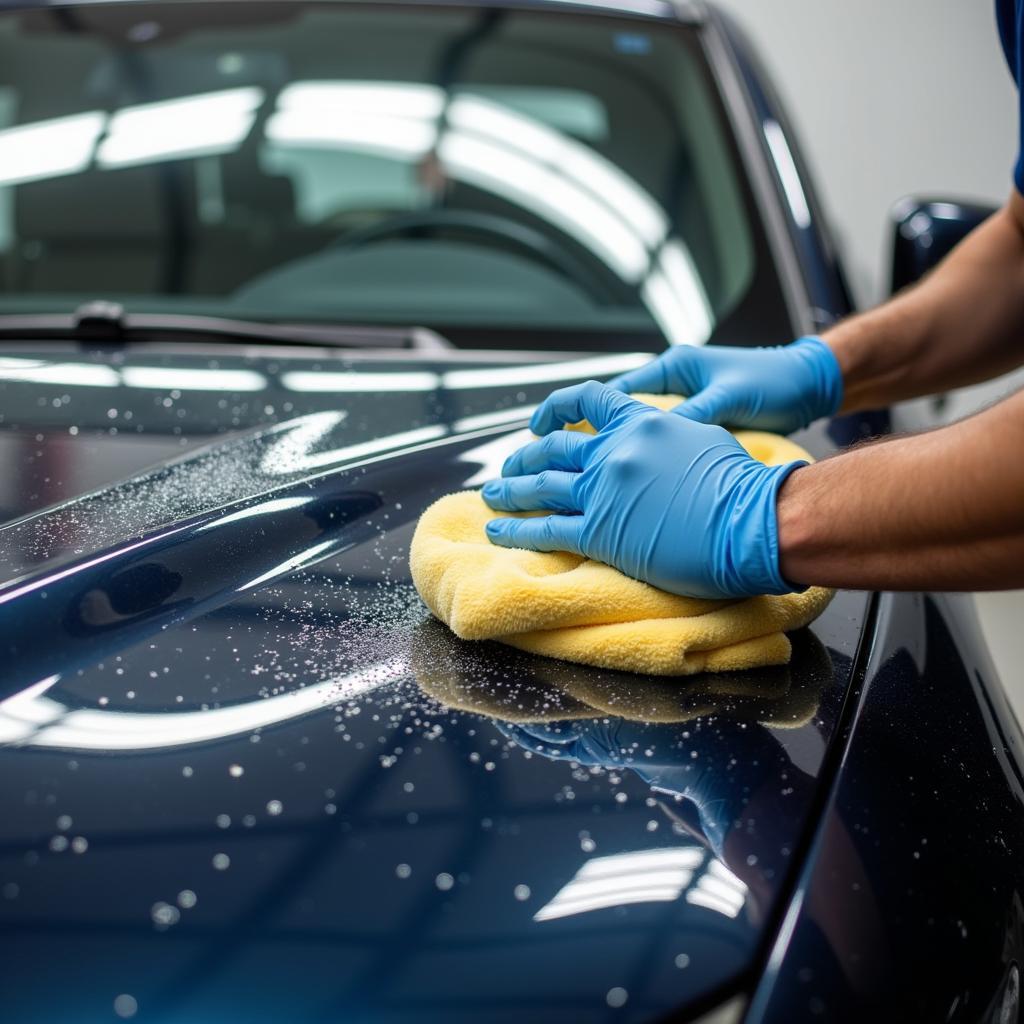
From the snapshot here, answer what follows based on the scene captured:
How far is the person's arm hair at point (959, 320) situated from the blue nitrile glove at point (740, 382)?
0.16 metres

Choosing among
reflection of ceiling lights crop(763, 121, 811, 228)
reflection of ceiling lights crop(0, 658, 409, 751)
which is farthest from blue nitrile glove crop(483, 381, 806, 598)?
reflection of ceiling lights crop(763, 121, 811, 228)

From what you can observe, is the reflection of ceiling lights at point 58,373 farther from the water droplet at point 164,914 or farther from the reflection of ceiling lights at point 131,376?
the water droplet at point 164,914

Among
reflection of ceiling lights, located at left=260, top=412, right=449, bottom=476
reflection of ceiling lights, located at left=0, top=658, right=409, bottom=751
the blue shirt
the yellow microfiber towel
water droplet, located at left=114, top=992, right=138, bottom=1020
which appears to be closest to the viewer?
water droplet, located at left=114, top=992, right=138, bottom=1020

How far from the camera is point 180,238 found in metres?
1.74

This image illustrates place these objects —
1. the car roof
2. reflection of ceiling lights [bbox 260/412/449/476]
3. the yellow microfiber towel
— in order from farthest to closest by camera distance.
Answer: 1. the car roof
2. reflection of ceiling lights [bbox 260/412/449/476]
3. the yellow microfiber towel

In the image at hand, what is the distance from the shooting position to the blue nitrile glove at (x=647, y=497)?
0.90 m

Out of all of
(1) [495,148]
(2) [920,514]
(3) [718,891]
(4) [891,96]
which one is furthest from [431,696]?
(4) [891,96]

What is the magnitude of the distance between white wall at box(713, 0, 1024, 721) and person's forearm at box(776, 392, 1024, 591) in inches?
156

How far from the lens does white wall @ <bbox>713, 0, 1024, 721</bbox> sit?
15.5 feet

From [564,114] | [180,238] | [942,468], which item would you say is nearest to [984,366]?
[564,114]

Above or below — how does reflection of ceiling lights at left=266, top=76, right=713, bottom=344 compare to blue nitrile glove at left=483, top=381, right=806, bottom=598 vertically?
above

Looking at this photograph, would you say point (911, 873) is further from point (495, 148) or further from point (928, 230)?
point (495, 148)

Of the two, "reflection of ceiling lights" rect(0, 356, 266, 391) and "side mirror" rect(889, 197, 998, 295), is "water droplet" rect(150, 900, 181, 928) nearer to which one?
"reflection of ceiling lights" rect(0, 356, 266, 391)

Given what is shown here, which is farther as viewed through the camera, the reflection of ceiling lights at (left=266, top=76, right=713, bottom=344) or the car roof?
the car roof
